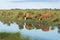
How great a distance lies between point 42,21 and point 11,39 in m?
16.9

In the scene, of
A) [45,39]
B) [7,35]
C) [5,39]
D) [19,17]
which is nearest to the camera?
[5,39]

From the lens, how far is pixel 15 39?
13797 mm

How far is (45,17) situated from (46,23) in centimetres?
418

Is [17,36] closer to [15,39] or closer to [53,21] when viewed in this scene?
[15,39]

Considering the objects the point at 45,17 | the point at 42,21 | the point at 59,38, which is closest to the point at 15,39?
the point at 59,38

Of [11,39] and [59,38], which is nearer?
[11,39]

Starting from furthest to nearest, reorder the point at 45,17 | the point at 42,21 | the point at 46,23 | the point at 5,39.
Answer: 1. the point at 45,17
2. the point at 42,21
3. the point at 46,23
4. the point at 5,39

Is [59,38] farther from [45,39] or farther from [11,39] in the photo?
[11,39]

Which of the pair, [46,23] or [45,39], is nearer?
[45,39]

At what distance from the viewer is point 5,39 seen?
45.2 feet

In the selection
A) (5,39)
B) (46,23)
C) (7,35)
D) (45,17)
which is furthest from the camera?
(45,17)

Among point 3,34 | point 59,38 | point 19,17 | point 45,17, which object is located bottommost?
point 19,17

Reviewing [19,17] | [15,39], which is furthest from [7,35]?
[19,17]

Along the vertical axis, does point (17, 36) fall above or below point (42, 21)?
above
